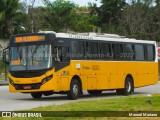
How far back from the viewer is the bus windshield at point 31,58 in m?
21.3

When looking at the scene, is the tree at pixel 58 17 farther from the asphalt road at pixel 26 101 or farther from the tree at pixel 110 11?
the asphalt road at pixel 26 101

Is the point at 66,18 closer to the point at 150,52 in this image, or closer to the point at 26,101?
the point at 150,52

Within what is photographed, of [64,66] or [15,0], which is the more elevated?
[15,0]

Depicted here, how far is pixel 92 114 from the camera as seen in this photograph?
42.9ft

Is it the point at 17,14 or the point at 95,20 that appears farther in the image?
the point at 95,20

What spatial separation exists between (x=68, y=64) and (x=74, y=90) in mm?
1190

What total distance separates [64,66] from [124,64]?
5.50 meters

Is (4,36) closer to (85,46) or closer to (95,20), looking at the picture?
(95,20)

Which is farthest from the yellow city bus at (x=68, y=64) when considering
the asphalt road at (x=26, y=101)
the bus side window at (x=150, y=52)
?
the bus side window at (x=150, y=52)

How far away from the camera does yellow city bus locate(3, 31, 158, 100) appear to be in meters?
21.3

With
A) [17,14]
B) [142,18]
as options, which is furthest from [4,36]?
[142,18]

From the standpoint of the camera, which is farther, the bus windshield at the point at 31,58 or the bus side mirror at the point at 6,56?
the bus side mirror at the point at 6,56

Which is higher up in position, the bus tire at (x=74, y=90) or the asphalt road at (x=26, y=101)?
the bus tire at (x=74, y=90)

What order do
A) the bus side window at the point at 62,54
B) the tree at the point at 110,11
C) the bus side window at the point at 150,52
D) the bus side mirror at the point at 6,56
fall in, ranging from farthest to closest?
the tree at the point at 110,11, the bus side window at the point at 150,52, the bus side mirror at the point at 6,56, the bus side window at the point at 62,54
